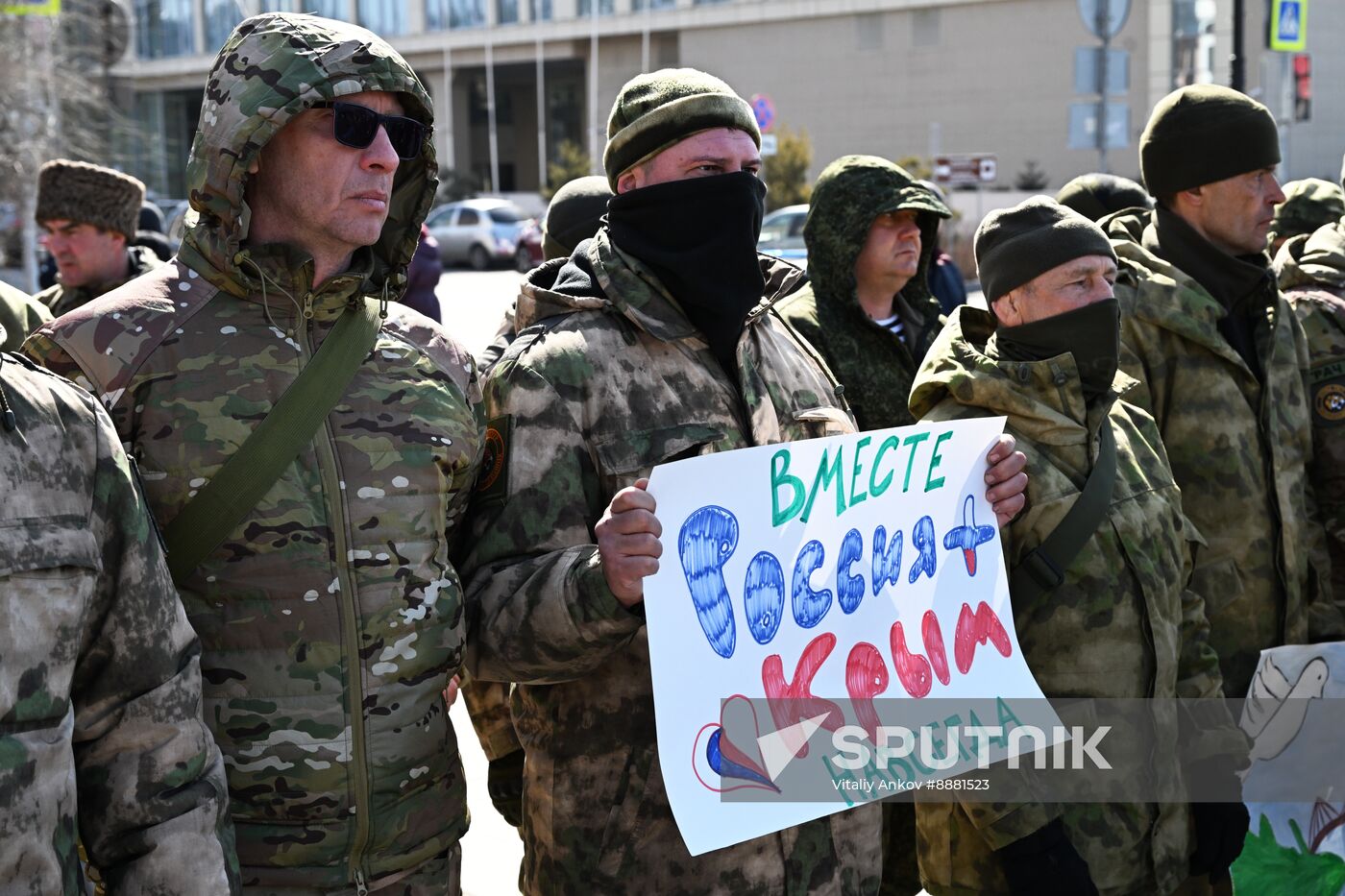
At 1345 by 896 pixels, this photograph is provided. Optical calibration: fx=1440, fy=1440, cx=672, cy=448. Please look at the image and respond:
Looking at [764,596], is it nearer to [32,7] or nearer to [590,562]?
[590,562]

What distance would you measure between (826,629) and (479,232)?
32.8 m

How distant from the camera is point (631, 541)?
242 cm

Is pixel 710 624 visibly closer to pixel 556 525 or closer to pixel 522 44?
pixel 556 525

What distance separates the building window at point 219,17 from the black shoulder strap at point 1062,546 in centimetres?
5667

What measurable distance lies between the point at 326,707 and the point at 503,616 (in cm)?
38

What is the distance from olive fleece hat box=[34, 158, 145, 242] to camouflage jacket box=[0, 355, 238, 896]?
4.39 metres

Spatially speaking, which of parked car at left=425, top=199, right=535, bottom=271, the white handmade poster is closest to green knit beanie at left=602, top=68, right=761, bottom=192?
the white handmade poster

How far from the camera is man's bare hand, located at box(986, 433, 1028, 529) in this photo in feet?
10.0

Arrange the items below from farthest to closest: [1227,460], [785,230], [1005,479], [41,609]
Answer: [785,230]
[1227,460]
[1005,479]
[41,609]

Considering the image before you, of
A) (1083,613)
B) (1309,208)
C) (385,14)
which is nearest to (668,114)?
(1083,613)

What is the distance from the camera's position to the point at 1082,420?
3381mm

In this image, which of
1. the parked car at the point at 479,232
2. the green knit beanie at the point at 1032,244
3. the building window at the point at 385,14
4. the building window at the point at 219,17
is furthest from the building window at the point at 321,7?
the green knit beanie at the point at 1032,244

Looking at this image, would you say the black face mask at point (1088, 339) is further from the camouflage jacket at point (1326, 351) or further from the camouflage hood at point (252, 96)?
the camouflage hood at point (252, 96)

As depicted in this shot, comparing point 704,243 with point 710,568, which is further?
point 704,243
